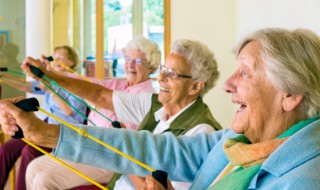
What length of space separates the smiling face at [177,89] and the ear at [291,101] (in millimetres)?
988

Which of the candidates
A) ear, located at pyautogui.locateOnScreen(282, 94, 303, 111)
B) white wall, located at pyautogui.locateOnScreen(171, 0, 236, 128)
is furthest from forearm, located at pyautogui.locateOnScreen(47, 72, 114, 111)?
white wall, located at pyautogui.locateOnScreen(171, 0, 236, 128)

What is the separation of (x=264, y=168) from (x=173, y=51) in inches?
48.3

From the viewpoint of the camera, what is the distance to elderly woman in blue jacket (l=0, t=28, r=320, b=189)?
3.42 ft

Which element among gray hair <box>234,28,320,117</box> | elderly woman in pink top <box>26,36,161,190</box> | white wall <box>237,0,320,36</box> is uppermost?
white wall <box>237,0,320,36</box>

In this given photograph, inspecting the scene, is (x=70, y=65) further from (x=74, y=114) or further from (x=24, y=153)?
(x=24, y=153)

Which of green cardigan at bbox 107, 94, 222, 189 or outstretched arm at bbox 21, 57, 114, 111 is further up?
outstretched arm at bbox 21, 57, 114, 111

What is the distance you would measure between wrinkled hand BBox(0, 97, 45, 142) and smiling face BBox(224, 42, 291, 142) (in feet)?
2.07

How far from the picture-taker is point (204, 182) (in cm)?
A: 144

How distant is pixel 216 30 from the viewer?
4270 millimetres

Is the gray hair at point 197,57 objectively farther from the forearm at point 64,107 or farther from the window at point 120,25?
the window at point 120,25

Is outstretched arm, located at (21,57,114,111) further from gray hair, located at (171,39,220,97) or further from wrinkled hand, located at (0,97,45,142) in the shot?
wrinkled hand, located at (0,97,45,142)

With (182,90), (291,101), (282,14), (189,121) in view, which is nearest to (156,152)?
(189,121)

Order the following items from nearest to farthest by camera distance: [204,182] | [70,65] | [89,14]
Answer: [204,182] < [70,65] < [89,14]

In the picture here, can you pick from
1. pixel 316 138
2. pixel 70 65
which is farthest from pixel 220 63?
pixel 316 138
